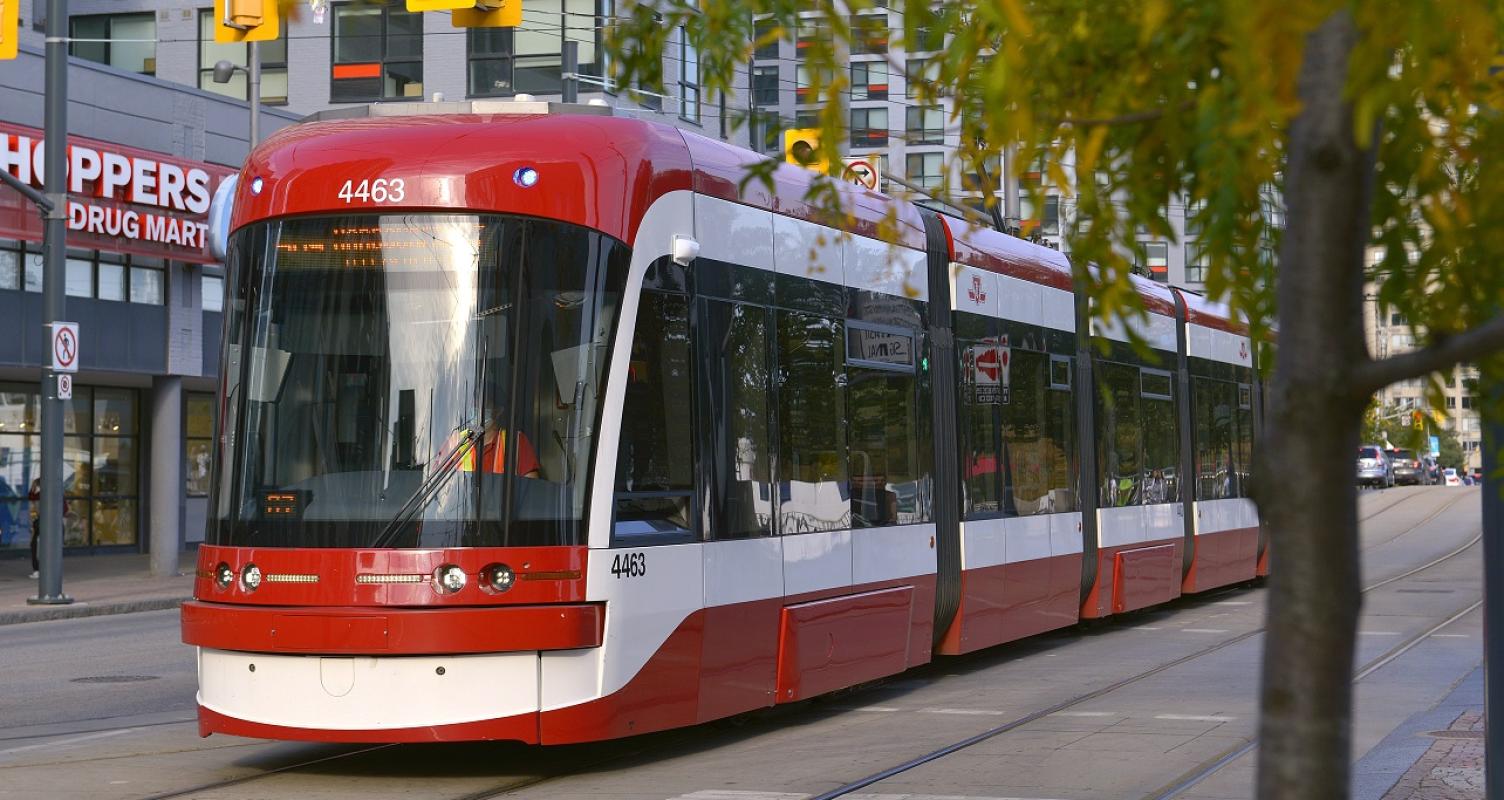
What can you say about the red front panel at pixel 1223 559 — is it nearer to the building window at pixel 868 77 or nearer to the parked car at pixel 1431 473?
the building window at pixel 868 77

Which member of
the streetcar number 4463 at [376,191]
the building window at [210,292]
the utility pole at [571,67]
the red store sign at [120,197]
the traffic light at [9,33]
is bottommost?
the streetcar number 4463 at [376,191]

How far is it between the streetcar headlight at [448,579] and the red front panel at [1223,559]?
13288mm

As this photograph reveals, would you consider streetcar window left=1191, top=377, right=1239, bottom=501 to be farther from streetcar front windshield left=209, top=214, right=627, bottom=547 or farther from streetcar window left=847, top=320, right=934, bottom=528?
streetcar front windshield left=209, top=214, right=627, bottom=547

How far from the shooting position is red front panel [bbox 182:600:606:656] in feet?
30.6

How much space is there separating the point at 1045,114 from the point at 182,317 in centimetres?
3077

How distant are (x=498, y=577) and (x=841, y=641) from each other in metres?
3.33

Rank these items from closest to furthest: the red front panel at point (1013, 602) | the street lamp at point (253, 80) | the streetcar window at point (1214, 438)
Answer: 1. the red front panel at point (1013, 602)
2. the streetcar window at point (1214, 438)
3. the street lamp at point (253, 80)

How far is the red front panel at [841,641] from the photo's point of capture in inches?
454

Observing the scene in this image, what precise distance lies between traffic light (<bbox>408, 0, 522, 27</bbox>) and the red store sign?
15849 millimetres

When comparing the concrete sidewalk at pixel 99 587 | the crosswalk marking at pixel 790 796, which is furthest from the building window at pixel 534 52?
the crosswalk marking at pixel 790 796

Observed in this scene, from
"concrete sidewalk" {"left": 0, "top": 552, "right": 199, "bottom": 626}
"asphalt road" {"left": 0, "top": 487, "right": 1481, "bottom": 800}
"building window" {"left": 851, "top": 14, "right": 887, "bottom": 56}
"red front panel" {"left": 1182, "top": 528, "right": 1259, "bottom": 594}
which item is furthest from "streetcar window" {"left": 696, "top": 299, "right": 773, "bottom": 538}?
"concrete sidewalk" {"left": 0, "top": 552, "right": 199, "bottom": 626}

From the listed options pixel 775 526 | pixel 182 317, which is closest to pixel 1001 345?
pixel 775 526

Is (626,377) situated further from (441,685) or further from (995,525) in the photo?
(995,525)

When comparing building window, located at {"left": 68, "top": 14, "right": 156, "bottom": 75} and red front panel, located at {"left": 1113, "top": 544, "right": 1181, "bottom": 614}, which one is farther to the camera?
building window, located at {"left": 68, "top": 14, "right": 156, "bottom": 75}
